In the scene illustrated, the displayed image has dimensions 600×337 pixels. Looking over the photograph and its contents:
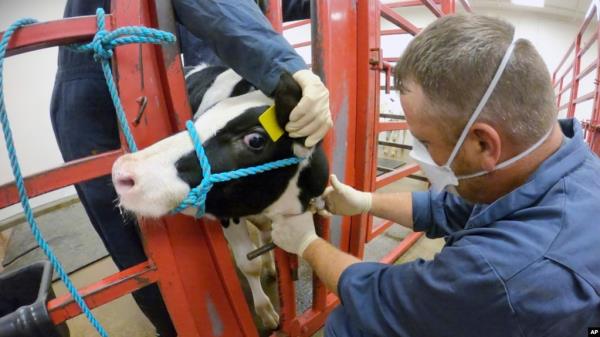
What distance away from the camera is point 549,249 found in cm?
60

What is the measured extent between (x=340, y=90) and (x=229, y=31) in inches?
24.9

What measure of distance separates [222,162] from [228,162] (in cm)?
2

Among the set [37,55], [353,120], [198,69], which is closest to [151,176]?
[198,69]

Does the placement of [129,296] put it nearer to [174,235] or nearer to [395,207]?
[174,235]

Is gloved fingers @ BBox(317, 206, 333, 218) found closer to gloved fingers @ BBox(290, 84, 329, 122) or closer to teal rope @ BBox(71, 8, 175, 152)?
gloved fingers @ BBox(290, 84, 329, 122)

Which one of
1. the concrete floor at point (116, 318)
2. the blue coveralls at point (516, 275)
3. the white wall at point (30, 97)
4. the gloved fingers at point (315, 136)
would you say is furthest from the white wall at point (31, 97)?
the blue coveralls at point (516, 275)

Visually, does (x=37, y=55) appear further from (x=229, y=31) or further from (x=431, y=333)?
(x=431, y=333)

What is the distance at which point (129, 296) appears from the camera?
202 centimetres

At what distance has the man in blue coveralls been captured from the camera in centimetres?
59

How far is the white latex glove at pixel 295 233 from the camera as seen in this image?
109 cm

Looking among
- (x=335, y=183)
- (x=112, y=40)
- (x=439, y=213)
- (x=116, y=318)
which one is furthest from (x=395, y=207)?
(x=116, y=318)

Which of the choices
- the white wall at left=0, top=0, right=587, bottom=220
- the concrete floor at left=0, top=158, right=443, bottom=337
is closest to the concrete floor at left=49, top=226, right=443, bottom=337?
the concrete floor at left=0, top=158, right=443, bottom=337

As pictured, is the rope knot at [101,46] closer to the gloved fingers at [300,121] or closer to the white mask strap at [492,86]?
the gloved fingers at [300,121]

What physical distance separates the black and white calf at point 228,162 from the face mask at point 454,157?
349 mm
